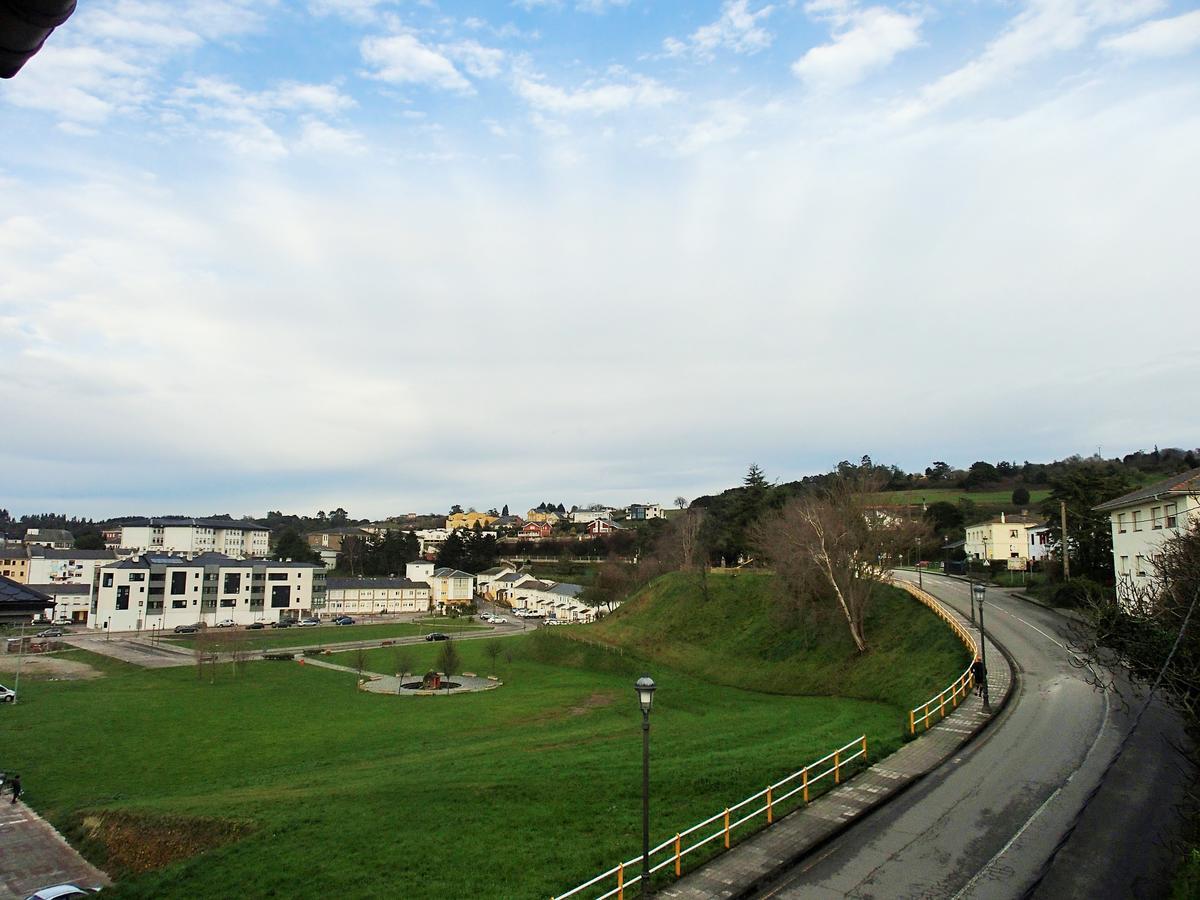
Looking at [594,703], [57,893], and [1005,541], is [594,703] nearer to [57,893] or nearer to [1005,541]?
A: [57,893]

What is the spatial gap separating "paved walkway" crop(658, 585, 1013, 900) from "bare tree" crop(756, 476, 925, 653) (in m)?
17.0

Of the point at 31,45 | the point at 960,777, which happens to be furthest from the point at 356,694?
the point at 31,45

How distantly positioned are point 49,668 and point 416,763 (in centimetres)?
5250

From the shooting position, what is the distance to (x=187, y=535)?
173 meters

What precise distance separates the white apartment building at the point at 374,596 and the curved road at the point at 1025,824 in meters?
119

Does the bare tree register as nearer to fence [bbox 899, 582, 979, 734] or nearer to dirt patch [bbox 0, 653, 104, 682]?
fence [bbox 899, 582, 979, 734]

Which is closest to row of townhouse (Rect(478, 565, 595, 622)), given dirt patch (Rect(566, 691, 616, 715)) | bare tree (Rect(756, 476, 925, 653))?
dirt patch (Rect(566, 691, 616, 715))

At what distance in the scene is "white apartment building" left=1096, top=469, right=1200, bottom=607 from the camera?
30.5 metres

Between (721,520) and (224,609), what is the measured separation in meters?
74.4

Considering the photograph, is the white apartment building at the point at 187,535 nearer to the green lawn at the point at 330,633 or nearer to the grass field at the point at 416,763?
the green lawn at the point at 330,633

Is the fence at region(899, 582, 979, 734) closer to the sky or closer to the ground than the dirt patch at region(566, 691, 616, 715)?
closer to the sky

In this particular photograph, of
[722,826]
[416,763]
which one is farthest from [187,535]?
[722,826]

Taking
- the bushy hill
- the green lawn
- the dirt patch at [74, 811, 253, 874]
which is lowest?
the green lawn

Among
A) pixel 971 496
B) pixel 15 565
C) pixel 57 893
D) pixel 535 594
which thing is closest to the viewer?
pixel 57 893
